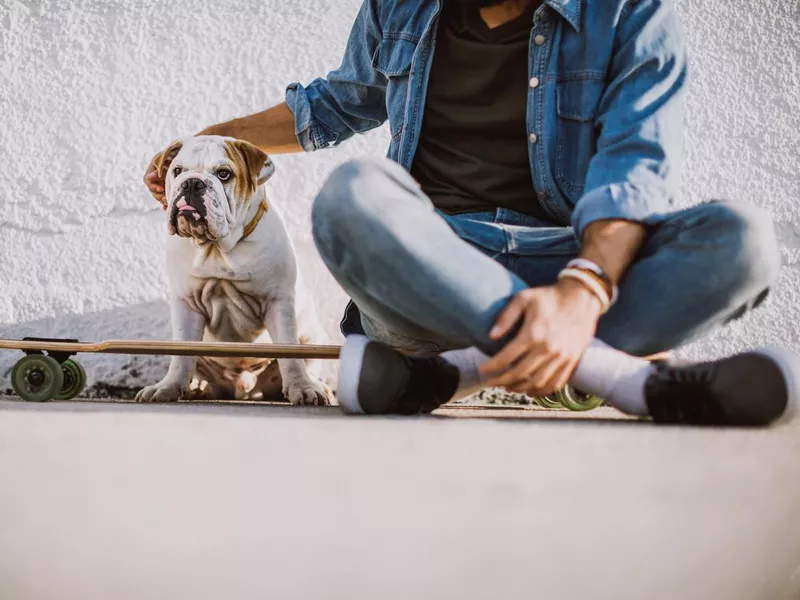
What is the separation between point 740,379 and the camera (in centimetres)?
77

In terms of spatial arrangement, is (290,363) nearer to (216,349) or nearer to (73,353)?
(216,349)

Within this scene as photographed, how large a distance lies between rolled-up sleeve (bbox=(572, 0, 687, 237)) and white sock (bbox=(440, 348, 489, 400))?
0.21 metres

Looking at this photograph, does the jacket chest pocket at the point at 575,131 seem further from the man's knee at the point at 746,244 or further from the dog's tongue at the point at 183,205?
the dog's tongue at the point at 183,205

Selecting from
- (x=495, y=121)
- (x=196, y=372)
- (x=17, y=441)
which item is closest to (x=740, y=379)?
(x=495, y=121)

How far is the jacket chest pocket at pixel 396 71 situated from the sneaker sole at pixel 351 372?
42 centimetres

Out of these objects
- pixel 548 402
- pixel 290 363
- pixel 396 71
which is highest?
pixel 396 71

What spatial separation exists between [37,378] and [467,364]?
3.20 feet

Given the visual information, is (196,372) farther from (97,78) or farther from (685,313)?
(685,313)

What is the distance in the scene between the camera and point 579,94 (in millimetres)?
1058

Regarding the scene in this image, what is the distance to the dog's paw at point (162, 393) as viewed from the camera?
4.97 ft

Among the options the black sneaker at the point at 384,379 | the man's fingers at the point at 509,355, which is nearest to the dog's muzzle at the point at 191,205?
the black sneaker at the point at 384,379

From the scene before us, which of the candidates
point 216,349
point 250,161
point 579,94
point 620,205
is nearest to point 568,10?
point 579,94

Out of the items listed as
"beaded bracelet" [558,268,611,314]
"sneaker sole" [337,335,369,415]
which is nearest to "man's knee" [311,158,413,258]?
"sneaker sole" [337,335,369,415]

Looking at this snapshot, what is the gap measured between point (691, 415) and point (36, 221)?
1.82 meters
